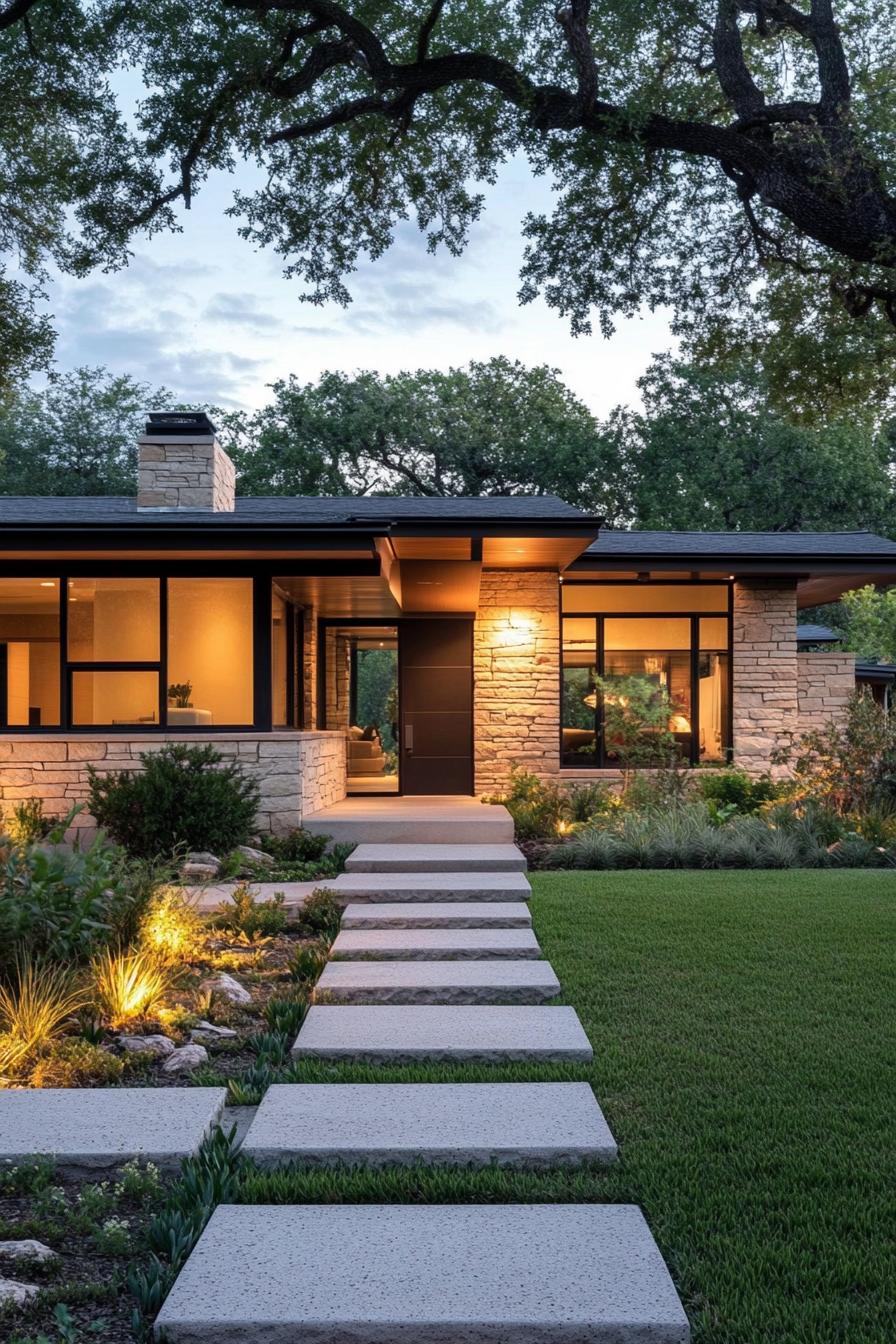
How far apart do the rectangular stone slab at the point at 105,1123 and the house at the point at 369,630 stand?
6.63 metres

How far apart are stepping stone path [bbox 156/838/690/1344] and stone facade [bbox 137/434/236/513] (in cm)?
774

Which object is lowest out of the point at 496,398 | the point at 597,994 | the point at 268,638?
the point at 597,994

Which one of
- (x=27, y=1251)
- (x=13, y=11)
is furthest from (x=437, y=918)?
(x=13, y=11)

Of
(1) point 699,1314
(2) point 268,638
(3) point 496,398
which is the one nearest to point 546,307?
(2) point 268,638

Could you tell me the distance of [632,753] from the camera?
13.4 metres

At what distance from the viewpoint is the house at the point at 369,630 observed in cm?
1045

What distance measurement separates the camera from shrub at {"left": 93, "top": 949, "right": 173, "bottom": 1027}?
4812mm

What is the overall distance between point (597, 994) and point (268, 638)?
257 inches

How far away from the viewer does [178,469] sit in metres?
12.4

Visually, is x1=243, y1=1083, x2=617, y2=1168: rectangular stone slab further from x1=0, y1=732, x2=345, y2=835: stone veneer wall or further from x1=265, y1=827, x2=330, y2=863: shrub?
x1=0, y1=732, x2=345, y2=835: stone veneer wall

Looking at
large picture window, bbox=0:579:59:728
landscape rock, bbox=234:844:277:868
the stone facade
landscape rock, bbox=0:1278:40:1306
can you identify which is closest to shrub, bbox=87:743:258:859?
landscape rock, bbox=234:844:277:868

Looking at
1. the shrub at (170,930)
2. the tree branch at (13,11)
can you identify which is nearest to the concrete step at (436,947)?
the shrub at (170,930)

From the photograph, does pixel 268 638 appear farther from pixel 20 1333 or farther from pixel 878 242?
pixel 20 1333

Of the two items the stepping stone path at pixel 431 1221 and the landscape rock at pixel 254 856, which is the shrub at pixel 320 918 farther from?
the landscape rock at pixel 254 856
